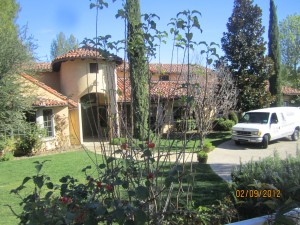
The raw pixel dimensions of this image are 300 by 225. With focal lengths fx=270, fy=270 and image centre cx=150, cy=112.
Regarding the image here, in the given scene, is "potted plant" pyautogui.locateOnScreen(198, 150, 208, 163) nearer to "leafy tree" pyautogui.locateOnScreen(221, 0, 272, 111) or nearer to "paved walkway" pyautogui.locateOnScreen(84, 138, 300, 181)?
"paved walkway" pyautogui.locateOnScreen(84, 138, 300, 181)

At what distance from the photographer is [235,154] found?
13.8 metres

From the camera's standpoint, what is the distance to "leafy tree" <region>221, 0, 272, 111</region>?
20.1 m

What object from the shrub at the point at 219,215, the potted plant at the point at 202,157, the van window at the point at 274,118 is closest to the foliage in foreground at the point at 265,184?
the shrub at the point at 219,215

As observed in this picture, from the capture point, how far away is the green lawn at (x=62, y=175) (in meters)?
6.44

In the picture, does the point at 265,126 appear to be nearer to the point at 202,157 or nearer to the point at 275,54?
the point at 202,157

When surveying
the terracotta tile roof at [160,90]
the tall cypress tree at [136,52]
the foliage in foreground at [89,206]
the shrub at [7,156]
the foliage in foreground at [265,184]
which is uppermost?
→ the tall cypress tree at [136,52]

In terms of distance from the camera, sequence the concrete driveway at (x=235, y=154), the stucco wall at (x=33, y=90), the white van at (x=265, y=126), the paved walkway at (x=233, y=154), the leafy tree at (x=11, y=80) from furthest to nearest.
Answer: the white van at (x=265, y=126) → the stucco wall at (x=33, y=90) → the leafy tree at (x=11, y=80) → the concrete driveway at (x=235, y=154) → the paved walkway at (x=233, y=154)

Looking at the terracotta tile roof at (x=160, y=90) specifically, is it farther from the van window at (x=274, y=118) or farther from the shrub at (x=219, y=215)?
the van window at (x=274, y=118)

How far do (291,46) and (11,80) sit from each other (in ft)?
154

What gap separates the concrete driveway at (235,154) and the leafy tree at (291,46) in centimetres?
3325

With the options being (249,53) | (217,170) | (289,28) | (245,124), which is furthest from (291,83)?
(217,170)

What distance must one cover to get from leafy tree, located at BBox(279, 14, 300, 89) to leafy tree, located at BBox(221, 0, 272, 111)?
28.2m

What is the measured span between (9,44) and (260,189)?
1387 centimetres

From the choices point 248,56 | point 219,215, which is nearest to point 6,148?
point 219,215
